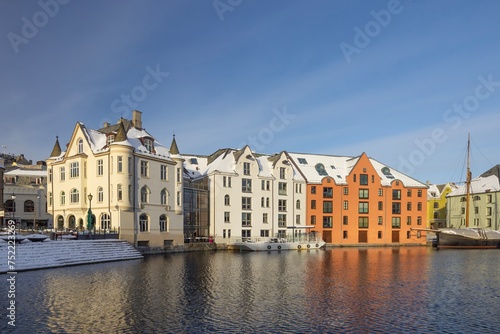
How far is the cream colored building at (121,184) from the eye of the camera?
5488 centimetres

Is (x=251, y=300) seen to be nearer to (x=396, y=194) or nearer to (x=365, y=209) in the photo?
(x=365, y=209)

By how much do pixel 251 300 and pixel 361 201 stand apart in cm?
6512

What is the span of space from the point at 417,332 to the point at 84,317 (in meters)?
16.9

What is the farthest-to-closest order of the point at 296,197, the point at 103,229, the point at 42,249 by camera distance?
the point at 296,197 → the point at 103,229 → the point at 42,249

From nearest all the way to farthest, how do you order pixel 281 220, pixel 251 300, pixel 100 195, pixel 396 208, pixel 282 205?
pixel 251 300 → pixel 100 195 → pixel 281 220 → pixel 282 205 → pixel 396 208

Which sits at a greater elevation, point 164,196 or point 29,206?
point 164,196

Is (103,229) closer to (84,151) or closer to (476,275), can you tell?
(84,151)

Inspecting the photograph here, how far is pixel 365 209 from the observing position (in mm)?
86438

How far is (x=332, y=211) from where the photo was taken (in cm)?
8444

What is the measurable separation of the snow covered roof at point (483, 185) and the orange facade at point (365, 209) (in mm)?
25740

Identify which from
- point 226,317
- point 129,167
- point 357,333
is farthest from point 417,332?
point 129,167

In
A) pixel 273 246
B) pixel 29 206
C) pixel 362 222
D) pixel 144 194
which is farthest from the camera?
pixel 362 222

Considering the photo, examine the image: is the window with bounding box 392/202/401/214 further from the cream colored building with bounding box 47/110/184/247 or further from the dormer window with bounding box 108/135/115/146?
the dormer window with bounding box 108/135/115/146

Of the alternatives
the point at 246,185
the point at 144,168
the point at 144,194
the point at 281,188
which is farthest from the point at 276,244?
the point at 144,168
